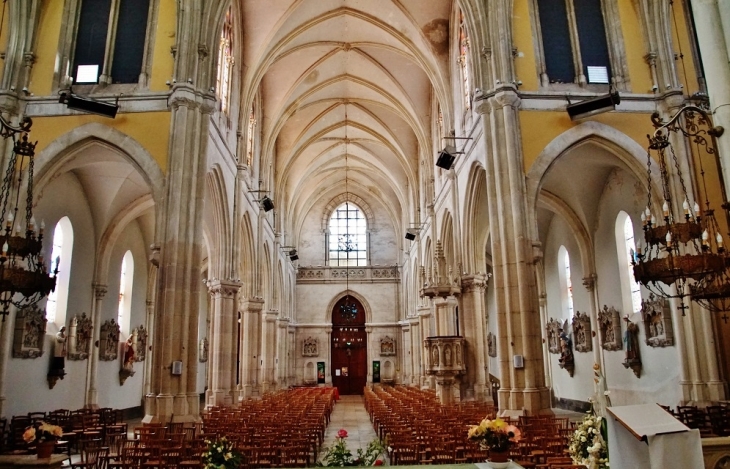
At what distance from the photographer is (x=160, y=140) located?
Result: 15.8 metres

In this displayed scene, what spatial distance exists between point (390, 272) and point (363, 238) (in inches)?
127

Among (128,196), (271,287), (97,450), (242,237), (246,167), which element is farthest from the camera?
(271,287)

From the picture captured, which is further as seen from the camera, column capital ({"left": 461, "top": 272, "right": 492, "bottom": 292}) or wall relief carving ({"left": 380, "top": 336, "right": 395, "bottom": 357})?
wall relief carving ({"left": 380, "top": 336, "right": 395, "bottom": 357})

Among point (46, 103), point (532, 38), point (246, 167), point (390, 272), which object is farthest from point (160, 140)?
point (390, 272)

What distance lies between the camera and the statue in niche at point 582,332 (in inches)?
812

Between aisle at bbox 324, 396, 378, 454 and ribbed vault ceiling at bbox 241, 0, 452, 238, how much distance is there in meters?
12.1

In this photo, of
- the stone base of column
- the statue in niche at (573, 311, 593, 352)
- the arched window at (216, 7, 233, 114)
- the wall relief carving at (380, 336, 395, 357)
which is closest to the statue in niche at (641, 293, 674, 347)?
the statue in niche at (573, 311, 593, 352)

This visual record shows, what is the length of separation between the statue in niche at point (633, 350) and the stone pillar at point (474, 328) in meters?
4.55

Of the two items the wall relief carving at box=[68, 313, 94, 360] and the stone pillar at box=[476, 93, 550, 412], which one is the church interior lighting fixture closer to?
the stone pillar at box=[476, 93, 550, 412]

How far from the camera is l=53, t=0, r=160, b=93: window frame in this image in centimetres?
1630

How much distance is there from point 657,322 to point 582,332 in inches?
191

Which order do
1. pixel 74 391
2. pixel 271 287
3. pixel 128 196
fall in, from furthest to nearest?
pixel 271 287 → pixel 128 196 → pixel 74 391

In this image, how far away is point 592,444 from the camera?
6355 mm

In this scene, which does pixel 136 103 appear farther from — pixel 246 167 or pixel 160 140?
pixel 246 167
